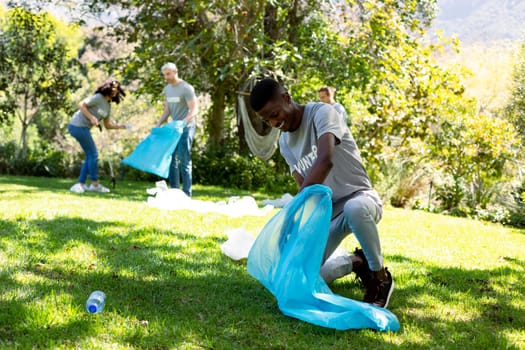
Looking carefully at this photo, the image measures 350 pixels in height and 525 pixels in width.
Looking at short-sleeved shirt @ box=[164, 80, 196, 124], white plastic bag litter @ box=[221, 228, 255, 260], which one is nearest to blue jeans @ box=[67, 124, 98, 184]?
short-sleeved shirt @ box=[164, 80, 196, 124]

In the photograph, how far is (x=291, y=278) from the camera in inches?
116

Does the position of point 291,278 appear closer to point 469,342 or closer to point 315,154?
point 315,154

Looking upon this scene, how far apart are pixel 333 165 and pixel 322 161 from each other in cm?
34

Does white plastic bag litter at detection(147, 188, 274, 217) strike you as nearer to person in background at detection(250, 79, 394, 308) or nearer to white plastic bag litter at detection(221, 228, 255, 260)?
white plastic bag litter at detection(221, 228, 255, 260)

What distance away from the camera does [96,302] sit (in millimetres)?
2824

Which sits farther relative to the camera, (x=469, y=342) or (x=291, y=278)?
(x=291, y=278)

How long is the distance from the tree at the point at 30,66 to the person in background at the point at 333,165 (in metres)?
11.8

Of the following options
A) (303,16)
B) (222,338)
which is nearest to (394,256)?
(222,338)

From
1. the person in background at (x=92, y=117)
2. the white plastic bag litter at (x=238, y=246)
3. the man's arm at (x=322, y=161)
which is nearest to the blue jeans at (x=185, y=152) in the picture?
the person in background at (x=92, y=117)

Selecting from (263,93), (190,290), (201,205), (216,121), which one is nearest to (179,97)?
(201,205)

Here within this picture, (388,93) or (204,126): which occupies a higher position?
(388,93)

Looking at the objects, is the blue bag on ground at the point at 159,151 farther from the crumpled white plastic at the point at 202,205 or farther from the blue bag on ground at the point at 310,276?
the blue bag on ground at the point at 310,276

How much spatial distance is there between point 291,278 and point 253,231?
2.63 m

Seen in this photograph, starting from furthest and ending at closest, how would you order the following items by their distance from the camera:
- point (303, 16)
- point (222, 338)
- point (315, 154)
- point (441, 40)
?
point (303, 16) < point (441, 40) < point (315, 154) < point (222, 338)
